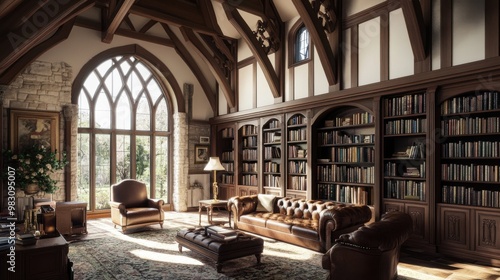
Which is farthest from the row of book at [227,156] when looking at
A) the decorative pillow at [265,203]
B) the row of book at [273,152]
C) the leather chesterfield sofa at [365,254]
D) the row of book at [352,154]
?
the leather chesterfield sofa at [365,254]

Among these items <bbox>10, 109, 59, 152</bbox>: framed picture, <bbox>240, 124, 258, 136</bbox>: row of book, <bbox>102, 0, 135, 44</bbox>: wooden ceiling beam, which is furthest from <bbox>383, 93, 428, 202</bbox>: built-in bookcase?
<bbox>10, 109, 59, 152</bbox>: framed picture

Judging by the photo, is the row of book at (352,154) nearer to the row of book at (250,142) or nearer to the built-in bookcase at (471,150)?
the built-in bookcase at (471,150)

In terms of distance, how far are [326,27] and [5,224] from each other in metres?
6.39

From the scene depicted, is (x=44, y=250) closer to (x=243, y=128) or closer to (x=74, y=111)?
(x=74, y=111)

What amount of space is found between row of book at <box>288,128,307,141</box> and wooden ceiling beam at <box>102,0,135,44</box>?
14.1 feet

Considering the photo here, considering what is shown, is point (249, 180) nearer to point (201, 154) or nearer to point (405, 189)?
point (201, 154)

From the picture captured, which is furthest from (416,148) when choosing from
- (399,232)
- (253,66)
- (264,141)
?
(253,66)

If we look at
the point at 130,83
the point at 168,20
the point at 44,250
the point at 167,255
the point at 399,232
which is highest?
the point at 168,20

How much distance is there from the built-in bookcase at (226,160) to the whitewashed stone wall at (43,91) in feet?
13.2

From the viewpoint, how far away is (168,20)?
7926 millimetres

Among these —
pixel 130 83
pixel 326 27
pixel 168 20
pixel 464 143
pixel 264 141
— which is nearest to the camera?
pixel 464 143

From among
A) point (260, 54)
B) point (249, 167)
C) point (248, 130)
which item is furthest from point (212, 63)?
point (249, 167)

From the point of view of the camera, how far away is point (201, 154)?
10422 millimetres

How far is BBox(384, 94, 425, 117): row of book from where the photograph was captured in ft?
18.3
